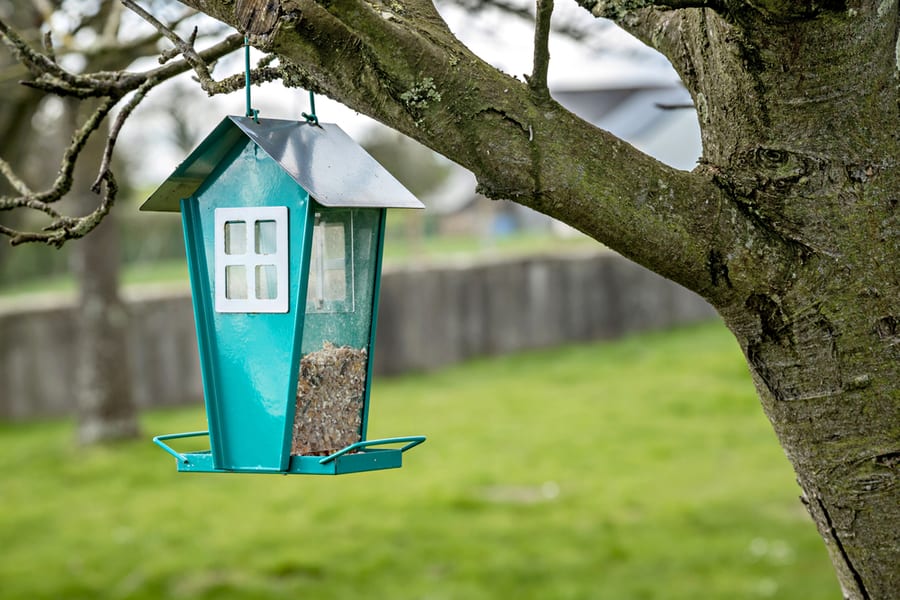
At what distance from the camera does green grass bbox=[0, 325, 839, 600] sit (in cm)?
634

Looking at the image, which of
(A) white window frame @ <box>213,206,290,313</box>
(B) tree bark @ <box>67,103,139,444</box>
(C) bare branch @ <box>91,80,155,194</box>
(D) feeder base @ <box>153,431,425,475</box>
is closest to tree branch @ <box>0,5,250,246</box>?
(C) bare branch @ <box>91,80,155,194</box>

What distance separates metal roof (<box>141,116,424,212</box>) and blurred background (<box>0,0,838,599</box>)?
80 cm

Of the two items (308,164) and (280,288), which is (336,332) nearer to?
(280,288)

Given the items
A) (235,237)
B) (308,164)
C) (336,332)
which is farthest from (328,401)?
(308,164)

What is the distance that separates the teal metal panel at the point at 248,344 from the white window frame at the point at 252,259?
0.05 feet

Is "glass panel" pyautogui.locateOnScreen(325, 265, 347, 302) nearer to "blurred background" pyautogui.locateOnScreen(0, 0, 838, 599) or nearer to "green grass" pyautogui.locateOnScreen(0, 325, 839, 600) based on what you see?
"blurred background" pyautogui.locateOnScreen(0, 0, 838, 599)

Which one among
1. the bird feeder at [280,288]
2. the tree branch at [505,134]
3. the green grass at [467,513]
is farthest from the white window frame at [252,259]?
the green grass at [467,513]

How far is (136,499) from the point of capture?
844cm

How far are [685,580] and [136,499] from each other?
Answer: 4.59 metres

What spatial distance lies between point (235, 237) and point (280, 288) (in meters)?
0.16

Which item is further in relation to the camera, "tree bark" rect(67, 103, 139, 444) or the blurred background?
"tree bark" rect(67, 103, 139, 444)

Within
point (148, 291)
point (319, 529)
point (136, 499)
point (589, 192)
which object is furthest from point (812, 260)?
point (148, 291)

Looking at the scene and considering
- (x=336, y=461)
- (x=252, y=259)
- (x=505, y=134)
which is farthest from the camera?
(x=252, y=259)

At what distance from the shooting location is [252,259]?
205cm
